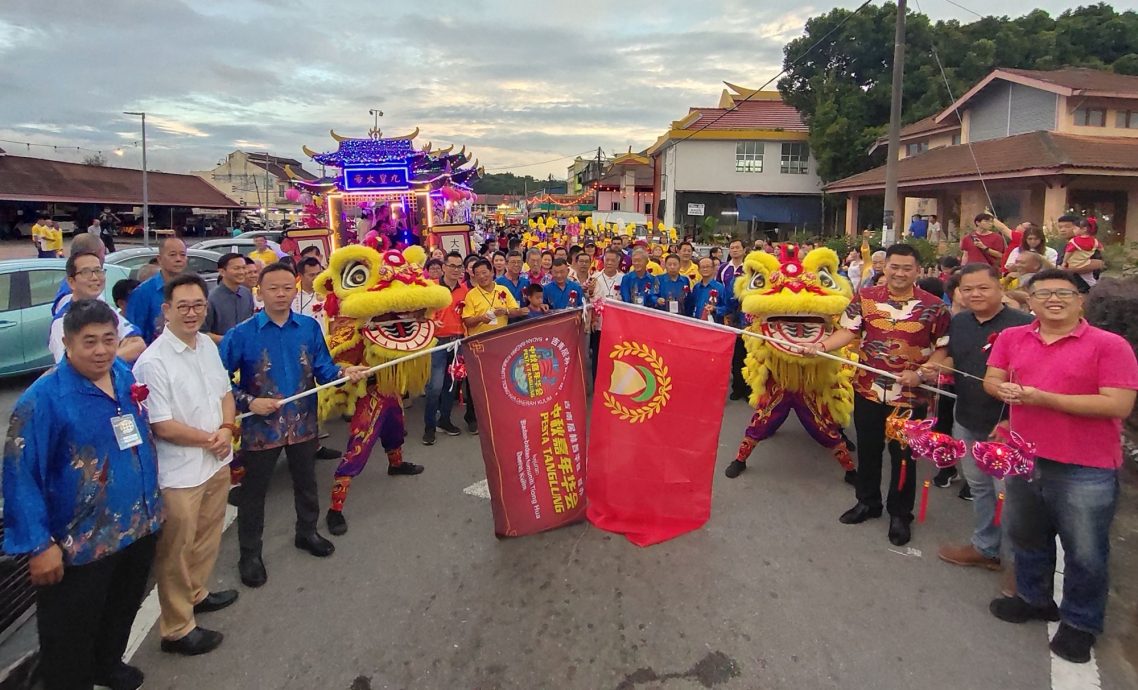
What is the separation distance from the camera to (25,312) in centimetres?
796

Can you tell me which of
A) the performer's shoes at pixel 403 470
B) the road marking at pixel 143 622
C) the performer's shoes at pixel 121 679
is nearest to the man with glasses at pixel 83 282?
the road marking at pixel 143 622

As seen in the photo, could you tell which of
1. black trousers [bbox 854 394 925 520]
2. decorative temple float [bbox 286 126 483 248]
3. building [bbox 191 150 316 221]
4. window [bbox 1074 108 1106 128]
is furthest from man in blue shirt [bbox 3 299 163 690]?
building [bbox 191 150 316 221]

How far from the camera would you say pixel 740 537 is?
4.23m

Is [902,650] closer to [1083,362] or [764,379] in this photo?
[1083,362]

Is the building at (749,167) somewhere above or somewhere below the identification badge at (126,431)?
above

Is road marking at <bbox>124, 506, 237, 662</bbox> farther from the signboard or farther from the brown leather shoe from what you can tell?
the signboard

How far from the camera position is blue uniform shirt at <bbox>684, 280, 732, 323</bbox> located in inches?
310

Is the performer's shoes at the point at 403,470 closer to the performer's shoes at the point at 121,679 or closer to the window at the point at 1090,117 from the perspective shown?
the performer's shoes at the point at 121,679

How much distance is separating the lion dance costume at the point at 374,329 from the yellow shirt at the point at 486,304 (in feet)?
4.87

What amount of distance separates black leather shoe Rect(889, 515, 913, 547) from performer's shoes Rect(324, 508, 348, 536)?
3.48m

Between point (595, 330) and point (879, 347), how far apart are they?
360 centimetres

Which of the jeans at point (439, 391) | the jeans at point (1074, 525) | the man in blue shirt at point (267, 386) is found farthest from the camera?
the jeans at point (439, 391)

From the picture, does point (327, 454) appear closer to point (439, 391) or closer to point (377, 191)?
point (439, 391)

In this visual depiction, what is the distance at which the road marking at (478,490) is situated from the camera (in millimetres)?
4905
